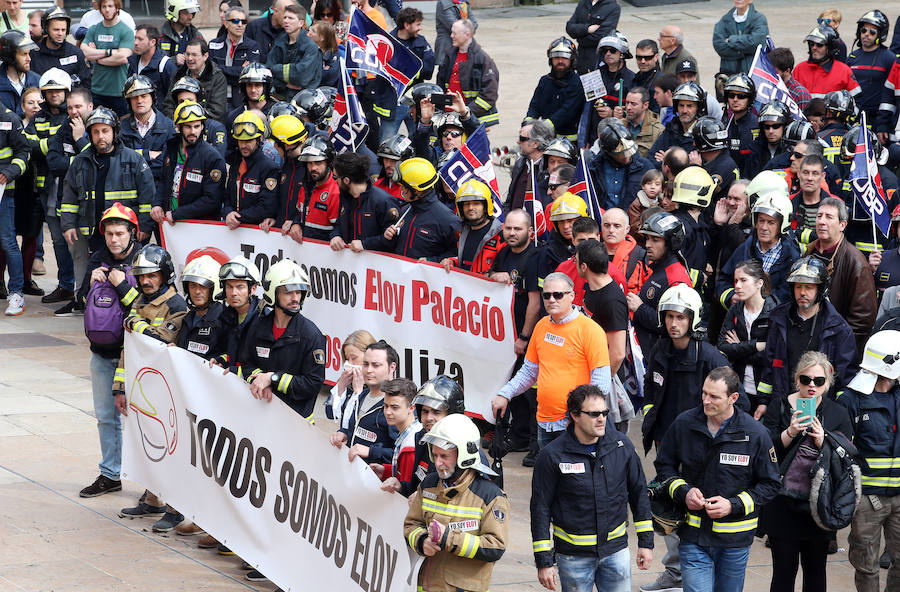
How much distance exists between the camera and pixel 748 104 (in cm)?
1346

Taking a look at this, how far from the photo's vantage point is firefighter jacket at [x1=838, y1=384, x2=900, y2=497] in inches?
335

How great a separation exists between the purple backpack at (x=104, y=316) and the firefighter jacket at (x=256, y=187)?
331 cm

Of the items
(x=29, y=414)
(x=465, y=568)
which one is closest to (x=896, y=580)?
(x=465, y=568)

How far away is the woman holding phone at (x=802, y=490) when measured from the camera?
27.1ft

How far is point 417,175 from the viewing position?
11859 millimetres

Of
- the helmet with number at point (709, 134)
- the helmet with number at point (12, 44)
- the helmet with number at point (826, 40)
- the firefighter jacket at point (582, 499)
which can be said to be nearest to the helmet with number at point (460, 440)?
the firefighter jacket at point (582, 499)

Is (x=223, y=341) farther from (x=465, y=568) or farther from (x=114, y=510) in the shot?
(x=465, y=568)

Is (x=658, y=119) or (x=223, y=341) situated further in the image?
(x=658, y=119)

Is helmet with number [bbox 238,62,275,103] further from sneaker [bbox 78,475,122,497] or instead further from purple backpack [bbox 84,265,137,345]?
sneaker [bbox 78,475,122,497]

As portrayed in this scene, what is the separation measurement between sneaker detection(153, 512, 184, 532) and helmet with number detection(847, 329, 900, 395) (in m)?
5.09

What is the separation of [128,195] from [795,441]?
833 centimetres

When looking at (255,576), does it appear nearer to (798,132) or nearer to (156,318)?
(156,318)

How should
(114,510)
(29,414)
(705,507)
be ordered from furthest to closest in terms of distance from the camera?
(29,414) < (114,510) < (705,507)

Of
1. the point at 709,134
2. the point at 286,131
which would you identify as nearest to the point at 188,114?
the point at 286,131
